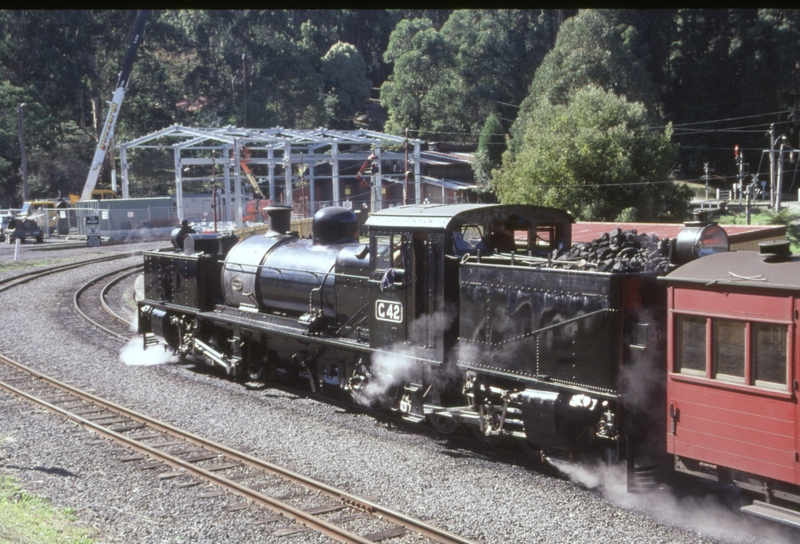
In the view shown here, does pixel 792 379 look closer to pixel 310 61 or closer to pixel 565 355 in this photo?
pixel 565 355

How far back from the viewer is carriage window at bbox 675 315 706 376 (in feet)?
23.9

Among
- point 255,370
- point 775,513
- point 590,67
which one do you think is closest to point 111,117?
point 590,67

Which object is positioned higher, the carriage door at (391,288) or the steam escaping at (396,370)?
the carriage door at (391,288)

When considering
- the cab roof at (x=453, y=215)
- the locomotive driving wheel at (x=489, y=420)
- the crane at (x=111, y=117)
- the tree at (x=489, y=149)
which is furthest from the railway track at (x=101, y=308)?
the tree at (x=489, y=149)

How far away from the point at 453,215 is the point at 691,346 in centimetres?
365

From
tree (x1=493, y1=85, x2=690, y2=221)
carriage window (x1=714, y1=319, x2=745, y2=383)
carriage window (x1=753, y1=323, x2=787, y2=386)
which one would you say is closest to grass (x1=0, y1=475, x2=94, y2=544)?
carriage window (x1=714, y1=319, x2=745, y2=383)

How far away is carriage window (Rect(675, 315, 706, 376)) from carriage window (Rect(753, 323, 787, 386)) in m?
0.51

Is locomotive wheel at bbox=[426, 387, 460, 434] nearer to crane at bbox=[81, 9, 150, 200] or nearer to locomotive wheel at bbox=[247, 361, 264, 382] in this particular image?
locomotive wheel at bbox=[247, 361, 264, 382]

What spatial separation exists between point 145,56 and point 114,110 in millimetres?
18166

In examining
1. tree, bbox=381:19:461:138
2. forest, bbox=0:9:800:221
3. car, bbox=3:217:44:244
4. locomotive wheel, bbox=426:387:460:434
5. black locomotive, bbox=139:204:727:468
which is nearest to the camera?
black locomotive, bbox=139:204:727:468

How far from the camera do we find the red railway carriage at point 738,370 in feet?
21.7

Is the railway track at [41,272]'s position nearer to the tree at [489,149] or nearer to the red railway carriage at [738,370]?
the red railway carriage at [738,370]

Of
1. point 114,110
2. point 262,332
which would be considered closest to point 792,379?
point 262,332

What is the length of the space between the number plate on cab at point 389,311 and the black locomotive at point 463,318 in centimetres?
3
